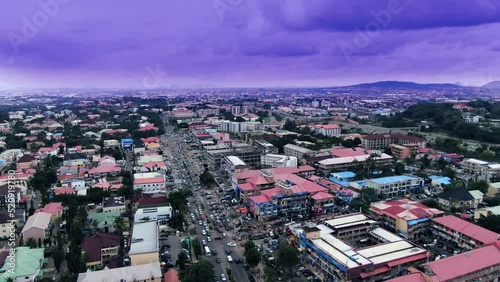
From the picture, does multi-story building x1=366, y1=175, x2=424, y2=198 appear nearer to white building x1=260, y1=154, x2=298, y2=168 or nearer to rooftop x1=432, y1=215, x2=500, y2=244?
rooftop x1=432, y1=215, x2=500, y2=244

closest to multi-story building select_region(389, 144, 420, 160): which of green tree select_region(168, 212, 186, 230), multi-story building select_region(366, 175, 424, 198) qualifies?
multi-story building select_region(366, 175, 424, 198)

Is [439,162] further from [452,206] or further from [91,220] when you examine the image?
[91,220]

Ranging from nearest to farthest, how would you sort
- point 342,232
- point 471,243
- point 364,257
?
1. point 364,257
2. point 471,243
3. point 342,232

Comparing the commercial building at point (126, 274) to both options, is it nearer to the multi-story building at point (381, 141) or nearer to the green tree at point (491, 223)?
the green tree at point (491, 223)

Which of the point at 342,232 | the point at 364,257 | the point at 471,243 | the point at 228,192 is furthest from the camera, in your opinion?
the point at 228,192

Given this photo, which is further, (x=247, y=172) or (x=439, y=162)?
(x=439, y=162)

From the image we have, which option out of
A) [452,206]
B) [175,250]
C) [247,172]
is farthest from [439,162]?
[175,250]

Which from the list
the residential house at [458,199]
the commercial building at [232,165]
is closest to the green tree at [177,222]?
the commercial building at [232,165]
